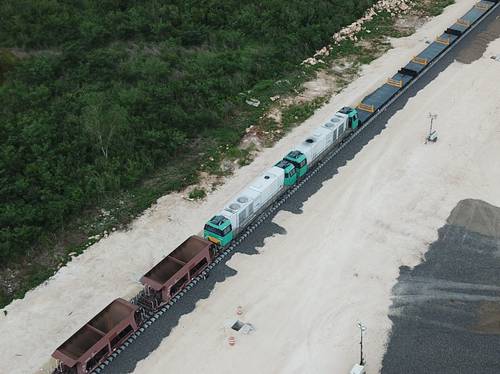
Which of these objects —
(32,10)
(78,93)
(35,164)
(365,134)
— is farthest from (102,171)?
(32,10)

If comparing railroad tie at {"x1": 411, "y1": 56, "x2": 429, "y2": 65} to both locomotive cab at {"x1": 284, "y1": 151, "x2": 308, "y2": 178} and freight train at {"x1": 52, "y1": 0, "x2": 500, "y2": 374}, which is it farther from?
locomotive cab at {"x1": 284, "y1": 151, "x2": 308, "y2": 178}

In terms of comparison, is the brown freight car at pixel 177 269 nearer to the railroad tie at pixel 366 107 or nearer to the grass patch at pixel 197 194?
the grass patch at pixel 197 194

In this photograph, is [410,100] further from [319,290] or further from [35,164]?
[35,164]

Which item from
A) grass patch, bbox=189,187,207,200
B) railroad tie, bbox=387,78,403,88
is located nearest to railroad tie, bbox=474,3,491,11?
railroad tie, bbox=387,78,403,88

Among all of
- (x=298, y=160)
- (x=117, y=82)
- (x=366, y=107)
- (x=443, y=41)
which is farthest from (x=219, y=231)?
(x=443, y=41)

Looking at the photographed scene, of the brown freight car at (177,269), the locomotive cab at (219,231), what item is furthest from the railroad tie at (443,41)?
the brown freight car at (177,269)

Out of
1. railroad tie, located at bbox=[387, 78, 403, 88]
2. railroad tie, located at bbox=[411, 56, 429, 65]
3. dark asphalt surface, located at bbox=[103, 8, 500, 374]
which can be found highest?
railroad tie, located at bbox=[411, 56, 429, 65]

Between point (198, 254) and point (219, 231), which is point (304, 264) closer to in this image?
point (219, 231)
